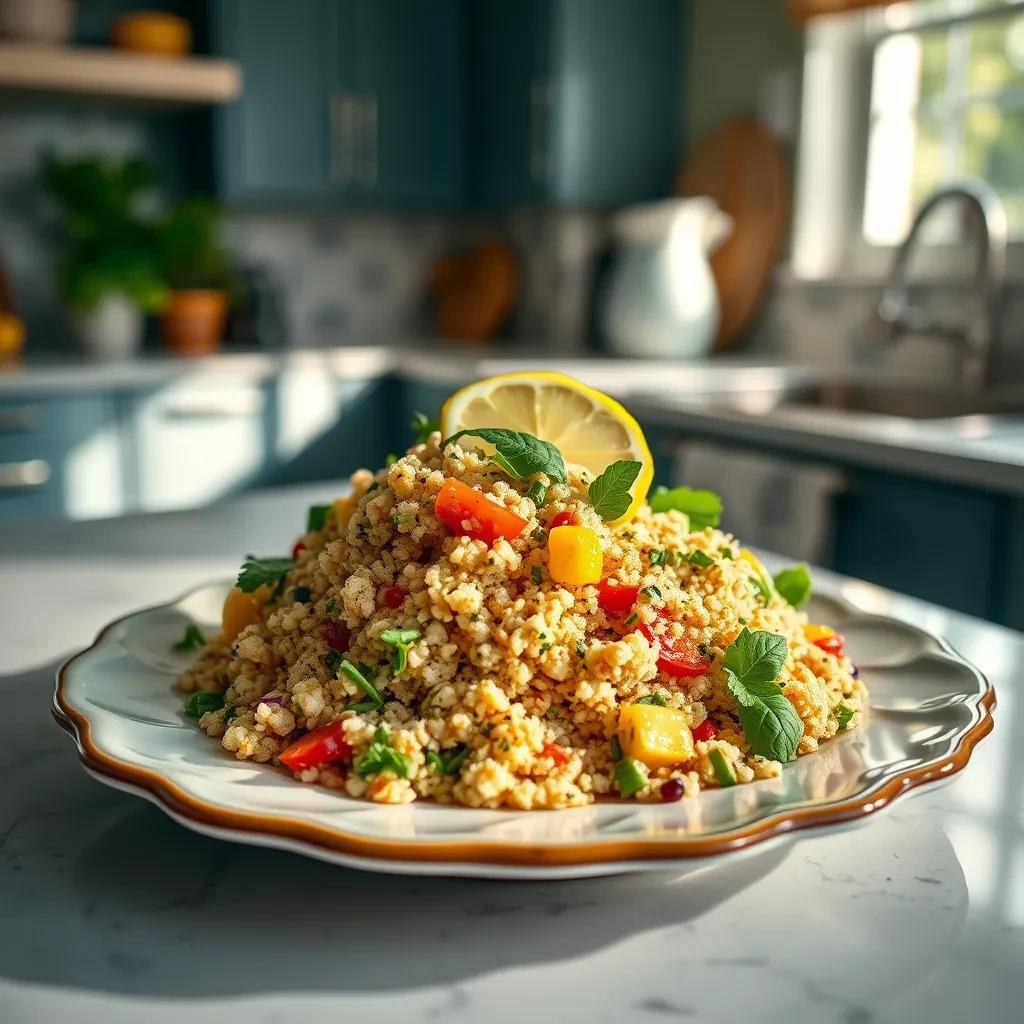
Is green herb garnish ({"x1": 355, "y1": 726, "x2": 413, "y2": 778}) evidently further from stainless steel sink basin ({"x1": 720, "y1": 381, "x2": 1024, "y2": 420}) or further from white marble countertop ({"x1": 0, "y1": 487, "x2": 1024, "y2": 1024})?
stainless steel sink basin ({"x1": 720, "y1": 381, "x2": 1024, "y2": 420})

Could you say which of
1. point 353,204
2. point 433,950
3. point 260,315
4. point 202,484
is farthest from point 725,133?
point 433,950

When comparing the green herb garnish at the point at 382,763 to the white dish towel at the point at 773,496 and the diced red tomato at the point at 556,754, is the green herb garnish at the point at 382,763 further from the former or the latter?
the white dish towel at the point at 773,496

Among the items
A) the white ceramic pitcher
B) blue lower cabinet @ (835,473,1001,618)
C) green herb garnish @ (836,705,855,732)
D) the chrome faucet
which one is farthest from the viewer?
the white ceramic pitcher

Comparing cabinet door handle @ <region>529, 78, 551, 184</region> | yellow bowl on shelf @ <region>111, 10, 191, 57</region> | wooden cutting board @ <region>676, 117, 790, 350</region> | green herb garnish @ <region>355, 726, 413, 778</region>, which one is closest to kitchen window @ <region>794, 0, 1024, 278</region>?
wooden cutting board @ <region>676, 117, 790, 350</region>

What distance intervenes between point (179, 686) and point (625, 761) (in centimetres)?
33

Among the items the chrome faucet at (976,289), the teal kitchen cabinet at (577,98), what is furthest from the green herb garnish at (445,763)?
the teal kitchen cabinet at (577,98)

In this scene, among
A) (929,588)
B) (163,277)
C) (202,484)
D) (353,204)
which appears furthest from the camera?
(353,204)

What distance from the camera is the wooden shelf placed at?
2965 millimetres

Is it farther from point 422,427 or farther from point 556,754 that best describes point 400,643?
point 422,427

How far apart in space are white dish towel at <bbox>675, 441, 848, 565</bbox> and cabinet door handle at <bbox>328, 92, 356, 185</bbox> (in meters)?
1.73

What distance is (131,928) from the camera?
575 mm

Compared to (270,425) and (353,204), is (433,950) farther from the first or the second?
(353,204)

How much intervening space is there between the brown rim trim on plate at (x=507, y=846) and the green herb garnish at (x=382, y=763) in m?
0.07

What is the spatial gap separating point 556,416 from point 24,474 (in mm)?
2312
